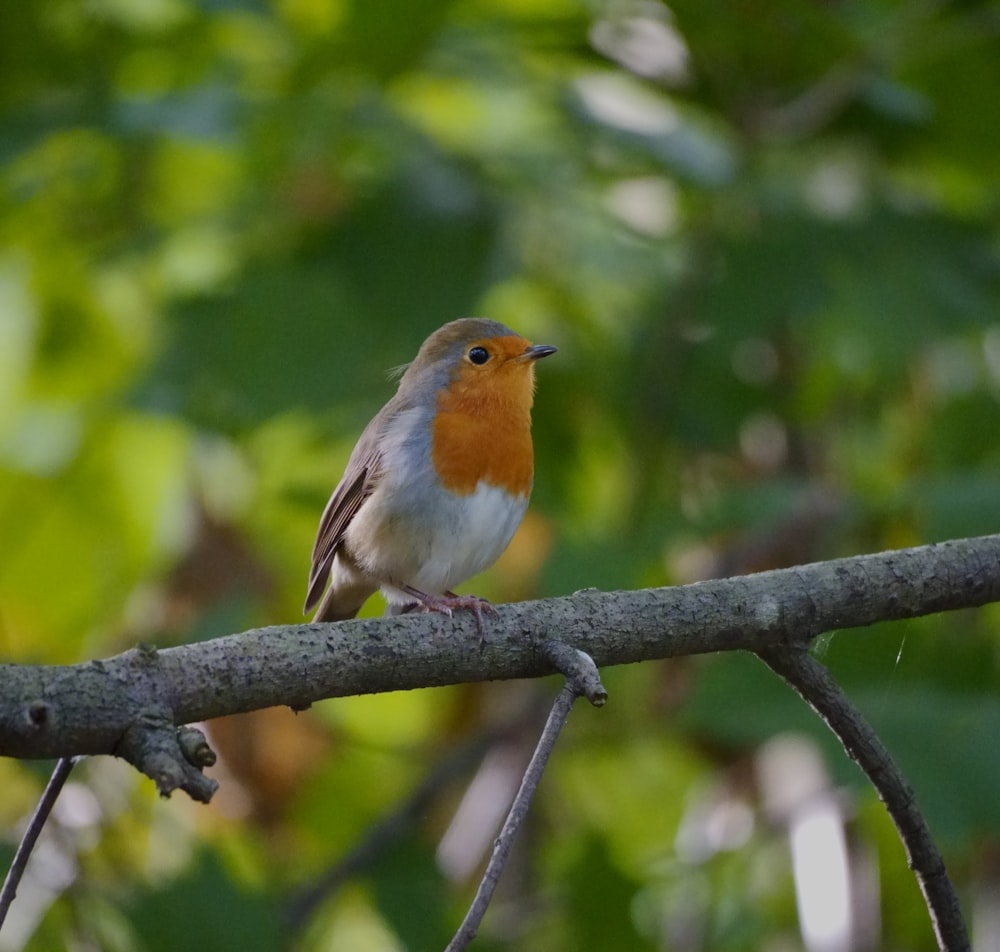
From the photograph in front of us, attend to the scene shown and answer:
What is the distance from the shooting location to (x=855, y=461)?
640 cm

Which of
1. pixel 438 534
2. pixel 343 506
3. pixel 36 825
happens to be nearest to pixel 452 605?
pixel 438 534

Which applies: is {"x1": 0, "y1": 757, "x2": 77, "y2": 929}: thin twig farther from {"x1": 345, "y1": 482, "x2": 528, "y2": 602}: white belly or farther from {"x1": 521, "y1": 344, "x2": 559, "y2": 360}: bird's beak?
{"x1": 521, "y1": 344, "x2": 559, "y2": 360}: bird's beak

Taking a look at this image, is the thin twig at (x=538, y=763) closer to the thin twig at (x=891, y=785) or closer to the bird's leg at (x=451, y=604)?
the bird's leg at (x=451, y=604)

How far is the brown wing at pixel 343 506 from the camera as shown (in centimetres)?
438

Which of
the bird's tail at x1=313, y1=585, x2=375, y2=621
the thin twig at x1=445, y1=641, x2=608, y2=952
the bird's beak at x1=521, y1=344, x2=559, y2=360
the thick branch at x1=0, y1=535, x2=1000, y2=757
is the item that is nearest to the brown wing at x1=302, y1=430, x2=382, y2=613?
the bird's tail at x1=313, y1=585, x2=375, y2=621

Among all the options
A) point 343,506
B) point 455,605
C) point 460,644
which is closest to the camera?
point 460,644

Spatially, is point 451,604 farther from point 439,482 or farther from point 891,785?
point 891,785

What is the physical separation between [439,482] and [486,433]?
0.76ft

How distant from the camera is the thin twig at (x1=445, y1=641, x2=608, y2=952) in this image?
1.83 meters

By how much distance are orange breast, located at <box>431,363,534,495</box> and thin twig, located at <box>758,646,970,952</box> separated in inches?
69.8

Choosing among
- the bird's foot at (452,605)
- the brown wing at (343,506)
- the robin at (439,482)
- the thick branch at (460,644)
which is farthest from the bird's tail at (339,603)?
the thick branch at (460,644)

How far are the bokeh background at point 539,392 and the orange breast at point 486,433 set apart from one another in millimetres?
424

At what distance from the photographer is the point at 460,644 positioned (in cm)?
243

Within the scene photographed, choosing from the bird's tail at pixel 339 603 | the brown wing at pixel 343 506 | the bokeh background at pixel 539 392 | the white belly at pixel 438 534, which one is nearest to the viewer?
the white belly at pixel 438 534
